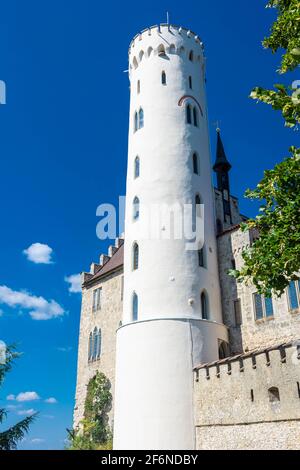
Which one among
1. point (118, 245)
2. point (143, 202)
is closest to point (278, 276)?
point (143, 202)

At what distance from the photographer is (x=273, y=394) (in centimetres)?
1781

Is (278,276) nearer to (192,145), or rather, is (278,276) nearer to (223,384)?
(223,384)

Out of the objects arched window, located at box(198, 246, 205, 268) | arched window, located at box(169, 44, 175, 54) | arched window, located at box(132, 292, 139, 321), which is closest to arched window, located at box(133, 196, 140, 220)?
arched window, located at box(198, 246, 205, 268)

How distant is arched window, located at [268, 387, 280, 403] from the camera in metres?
17.6

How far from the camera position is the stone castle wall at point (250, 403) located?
16938 mm

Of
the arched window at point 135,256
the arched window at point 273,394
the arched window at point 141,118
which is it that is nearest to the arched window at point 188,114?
the arched window at point 141,118

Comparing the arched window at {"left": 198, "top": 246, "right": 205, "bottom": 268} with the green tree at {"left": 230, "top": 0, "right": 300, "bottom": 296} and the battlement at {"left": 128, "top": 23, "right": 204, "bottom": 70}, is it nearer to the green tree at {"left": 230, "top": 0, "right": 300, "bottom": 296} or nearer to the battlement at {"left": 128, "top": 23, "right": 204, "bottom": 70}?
the green tree at {"left": 230, "top": 0, "right": 300, "bottom": 296}

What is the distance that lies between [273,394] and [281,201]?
877cm

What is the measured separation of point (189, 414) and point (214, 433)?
5.39 feet

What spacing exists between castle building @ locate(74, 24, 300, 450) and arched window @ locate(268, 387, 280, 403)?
0.04 metres

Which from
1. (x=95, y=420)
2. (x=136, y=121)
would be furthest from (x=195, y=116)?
(x=95, y=420)

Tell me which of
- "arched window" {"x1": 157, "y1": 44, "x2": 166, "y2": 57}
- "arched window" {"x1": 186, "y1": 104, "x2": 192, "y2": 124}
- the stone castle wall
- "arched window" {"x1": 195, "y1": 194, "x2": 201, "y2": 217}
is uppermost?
"arched window" {"x1": 157, "y1": 44, "x2": 166, "y2": 57}

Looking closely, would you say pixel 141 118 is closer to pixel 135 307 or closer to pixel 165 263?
pixel 165 263

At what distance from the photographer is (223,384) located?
2011 centimetres
